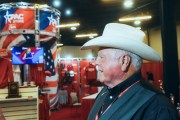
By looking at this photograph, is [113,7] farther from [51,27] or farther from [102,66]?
[102,66]

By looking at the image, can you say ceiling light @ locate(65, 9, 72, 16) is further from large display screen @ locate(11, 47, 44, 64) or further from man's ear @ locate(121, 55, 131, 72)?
man's ear @ locate(121, 55, 131, 72)

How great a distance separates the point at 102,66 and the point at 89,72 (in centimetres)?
1279

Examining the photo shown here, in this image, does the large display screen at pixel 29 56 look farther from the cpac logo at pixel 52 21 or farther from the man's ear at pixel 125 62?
the man's ear at pixel 125 62

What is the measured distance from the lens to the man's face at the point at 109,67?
1670mm

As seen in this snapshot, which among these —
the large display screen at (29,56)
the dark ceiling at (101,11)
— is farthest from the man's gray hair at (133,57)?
the dark ceiling at (101,11)

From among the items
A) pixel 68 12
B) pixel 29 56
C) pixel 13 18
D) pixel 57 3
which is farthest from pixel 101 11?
pixel 29 56

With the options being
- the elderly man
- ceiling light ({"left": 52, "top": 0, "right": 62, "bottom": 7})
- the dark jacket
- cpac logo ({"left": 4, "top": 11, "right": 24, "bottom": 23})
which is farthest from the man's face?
ceiling light ({"left": 52, "top": 0, "right": 62, "bottom": 7})

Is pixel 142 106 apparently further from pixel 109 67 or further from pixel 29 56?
pixel 29 56

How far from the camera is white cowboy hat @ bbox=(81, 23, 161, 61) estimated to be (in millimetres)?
1622

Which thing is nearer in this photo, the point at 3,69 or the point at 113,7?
the point at 3,69

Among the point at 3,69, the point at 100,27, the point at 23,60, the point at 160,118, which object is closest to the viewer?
the point at 160,118

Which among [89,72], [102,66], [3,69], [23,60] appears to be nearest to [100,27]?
[89,72]

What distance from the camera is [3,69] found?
556 cm

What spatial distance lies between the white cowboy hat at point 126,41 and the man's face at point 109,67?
0.06m
